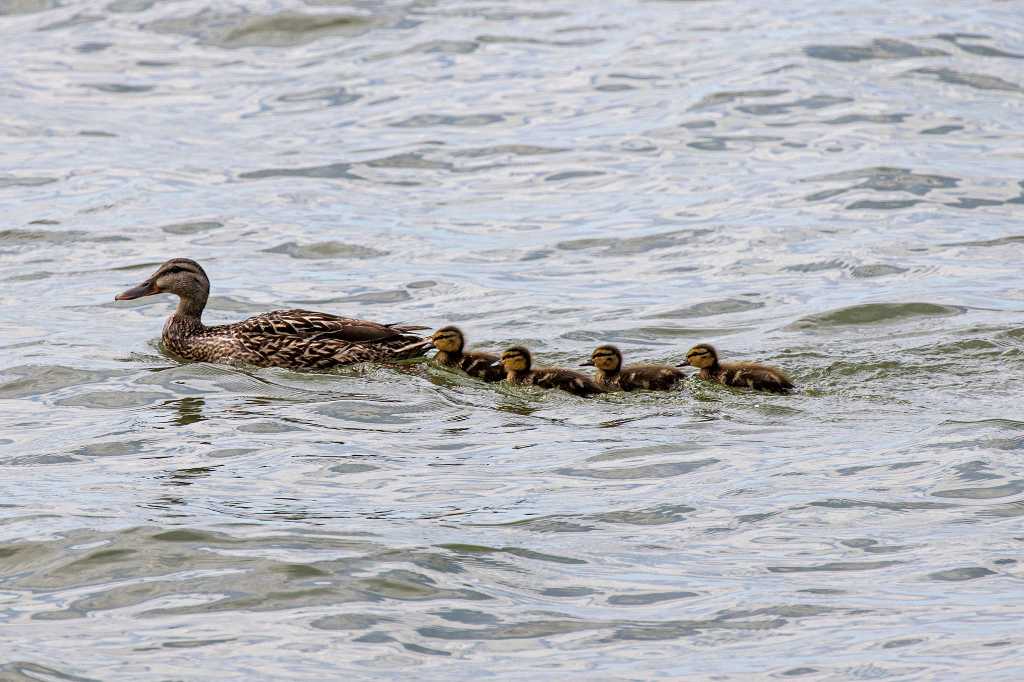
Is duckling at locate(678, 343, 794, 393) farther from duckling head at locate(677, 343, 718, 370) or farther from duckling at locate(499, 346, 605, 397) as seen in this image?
duckling at locate(499, 346, 605, 397)

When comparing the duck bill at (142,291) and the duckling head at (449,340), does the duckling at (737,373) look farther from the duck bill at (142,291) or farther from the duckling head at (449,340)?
the duck bill at (142,291)

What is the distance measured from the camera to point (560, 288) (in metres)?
14.2

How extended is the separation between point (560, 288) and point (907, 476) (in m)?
5.36

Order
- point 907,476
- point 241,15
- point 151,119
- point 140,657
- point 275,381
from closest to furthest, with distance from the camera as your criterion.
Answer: point 140,657, point 907,476, point 275,381, point 151,119, point 241,15

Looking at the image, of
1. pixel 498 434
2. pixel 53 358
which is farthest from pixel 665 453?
Result: pixel 53 358

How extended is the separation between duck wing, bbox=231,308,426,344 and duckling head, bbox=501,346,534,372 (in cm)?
93

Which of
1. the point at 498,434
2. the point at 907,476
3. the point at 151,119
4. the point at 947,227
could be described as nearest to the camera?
the point at 907,476

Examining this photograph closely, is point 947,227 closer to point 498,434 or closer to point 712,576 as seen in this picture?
point 498,434

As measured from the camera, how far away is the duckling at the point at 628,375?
1094 cm

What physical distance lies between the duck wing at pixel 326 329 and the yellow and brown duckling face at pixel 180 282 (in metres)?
0.91

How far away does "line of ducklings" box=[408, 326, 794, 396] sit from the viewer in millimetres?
10758

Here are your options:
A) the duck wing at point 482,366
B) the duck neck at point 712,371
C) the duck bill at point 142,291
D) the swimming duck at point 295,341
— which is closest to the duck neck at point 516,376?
the duck wing at point 482,366

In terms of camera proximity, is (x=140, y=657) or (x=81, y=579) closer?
(x=140, y=657)

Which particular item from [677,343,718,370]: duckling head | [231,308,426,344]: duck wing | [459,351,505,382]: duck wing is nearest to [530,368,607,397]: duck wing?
[459,351,505,382]: duck wing
